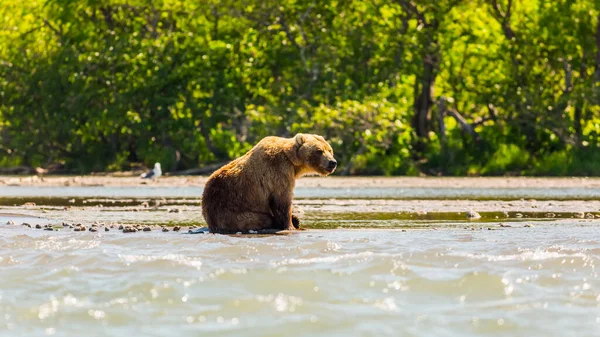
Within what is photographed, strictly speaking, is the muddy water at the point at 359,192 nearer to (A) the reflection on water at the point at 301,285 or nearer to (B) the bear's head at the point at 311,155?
(B) the bear's head at the point at 311,155

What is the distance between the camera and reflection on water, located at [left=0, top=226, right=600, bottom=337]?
6660 mm


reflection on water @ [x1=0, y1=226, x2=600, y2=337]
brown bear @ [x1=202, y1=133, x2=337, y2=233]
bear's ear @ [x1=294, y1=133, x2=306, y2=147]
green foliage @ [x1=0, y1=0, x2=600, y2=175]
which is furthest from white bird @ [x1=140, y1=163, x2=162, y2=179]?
reflection on water @ [x1=0, y1=226, x2=600, y2=337]

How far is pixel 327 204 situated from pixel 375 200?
1340 millimetres

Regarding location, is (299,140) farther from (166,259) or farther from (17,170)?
(17,170)

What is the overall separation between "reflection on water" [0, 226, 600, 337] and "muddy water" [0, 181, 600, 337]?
0.01m

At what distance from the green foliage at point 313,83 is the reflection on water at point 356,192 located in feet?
19.6

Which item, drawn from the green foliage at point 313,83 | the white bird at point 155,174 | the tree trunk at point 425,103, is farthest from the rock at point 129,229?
the tree trunk at point 425,103

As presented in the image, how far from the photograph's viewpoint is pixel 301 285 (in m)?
7.94

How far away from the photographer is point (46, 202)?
60.5ft

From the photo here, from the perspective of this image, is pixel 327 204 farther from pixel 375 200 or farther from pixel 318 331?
pixel 318 331

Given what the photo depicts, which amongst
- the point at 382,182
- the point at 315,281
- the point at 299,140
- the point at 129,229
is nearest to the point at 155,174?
the point at 382,182

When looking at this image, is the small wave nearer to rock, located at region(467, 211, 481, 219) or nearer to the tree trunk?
rock, located at region(467, 211, 481, 219)

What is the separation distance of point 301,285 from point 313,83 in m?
23.1

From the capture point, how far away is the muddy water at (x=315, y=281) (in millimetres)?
6684
